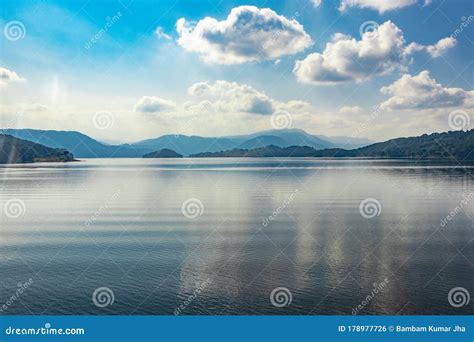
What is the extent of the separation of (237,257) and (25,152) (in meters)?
171

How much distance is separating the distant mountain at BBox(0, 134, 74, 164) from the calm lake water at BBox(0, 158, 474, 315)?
440ft

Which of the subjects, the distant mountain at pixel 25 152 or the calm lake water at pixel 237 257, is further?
the distant mountain at pixel 25 152

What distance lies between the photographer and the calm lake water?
17.3 m

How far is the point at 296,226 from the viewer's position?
30.7m

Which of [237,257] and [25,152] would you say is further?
[25,152]

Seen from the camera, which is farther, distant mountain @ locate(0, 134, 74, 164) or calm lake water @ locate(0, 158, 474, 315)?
distant mountain @ locate(0, 134, 74, 164)

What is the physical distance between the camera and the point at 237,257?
22.9 metres

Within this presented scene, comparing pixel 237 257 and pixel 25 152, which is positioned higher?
pixel 25 152

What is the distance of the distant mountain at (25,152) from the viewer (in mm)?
160375

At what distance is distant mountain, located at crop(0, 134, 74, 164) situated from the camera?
6314 inches

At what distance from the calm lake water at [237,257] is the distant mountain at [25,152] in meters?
134

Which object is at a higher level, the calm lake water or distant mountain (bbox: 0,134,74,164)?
distant mountain (bbox: 0,134,74,164)

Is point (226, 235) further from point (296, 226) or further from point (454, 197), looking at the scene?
point (454, 197)
